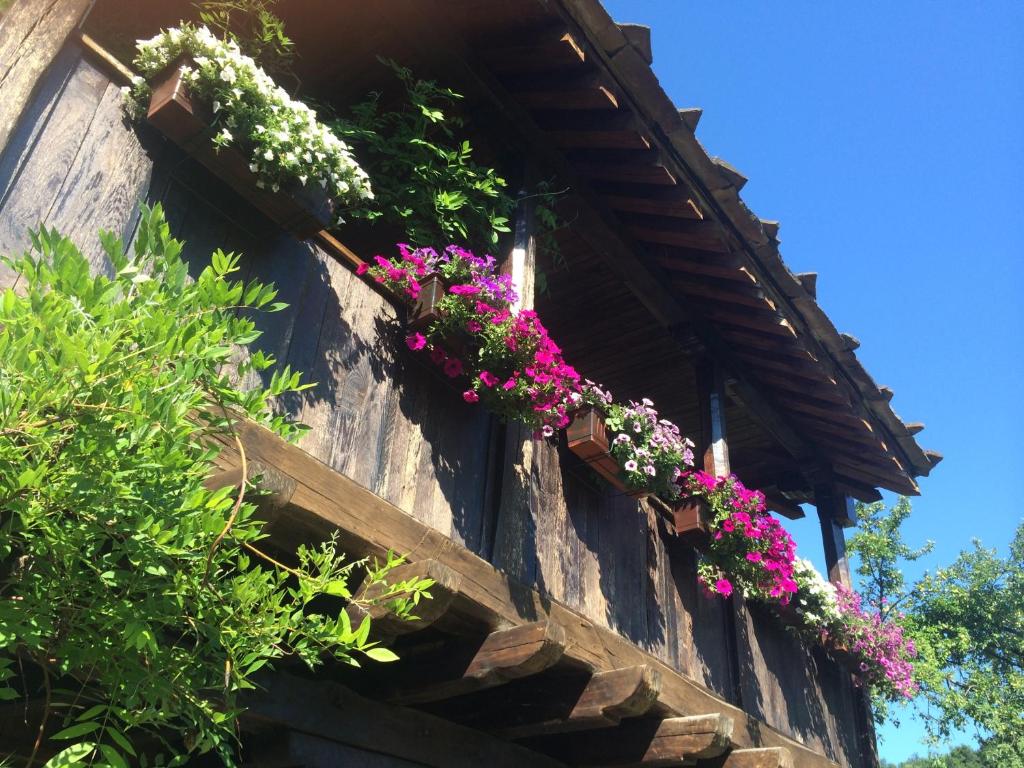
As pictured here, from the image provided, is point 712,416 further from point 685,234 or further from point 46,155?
point 46,155

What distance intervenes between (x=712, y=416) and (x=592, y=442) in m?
2.04

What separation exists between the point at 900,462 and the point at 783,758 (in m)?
3.88

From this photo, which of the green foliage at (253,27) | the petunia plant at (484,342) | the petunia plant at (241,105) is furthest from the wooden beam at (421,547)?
the green foliage at (253,27)

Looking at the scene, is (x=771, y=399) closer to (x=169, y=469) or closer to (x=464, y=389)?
(x=464, y=389)

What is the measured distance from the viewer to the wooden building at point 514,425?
2783mm

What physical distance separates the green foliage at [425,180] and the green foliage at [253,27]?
46cm

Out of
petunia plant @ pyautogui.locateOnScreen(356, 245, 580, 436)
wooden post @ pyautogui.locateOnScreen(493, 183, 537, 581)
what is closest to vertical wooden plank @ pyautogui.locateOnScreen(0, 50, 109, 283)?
petunia plant @ pyautogui.locateOnScreen(356, 245, 580, 436)

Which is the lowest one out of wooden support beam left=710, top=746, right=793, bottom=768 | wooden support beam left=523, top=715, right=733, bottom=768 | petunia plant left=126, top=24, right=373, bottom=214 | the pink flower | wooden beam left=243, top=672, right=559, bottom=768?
wooden beam left=243, top=672, right=559, bottom=768

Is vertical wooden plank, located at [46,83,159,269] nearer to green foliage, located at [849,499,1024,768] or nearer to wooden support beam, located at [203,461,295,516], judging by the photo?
wooden support beam, located at [203,461,295,516]

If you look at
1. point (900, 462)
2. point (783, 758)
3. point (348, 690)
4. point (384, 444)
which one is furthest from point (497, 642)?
point (900, 462)

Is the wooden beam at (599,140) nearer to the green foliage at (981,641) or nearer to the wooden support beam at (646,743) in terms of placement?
the wooden support beam at (646,743)

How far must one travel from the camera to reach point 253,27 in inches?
151

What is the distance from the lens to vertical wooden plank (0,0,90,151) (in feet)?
8.28

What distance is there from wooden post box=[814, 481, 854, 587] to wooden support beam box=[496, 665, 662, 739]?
4406 millimetres
